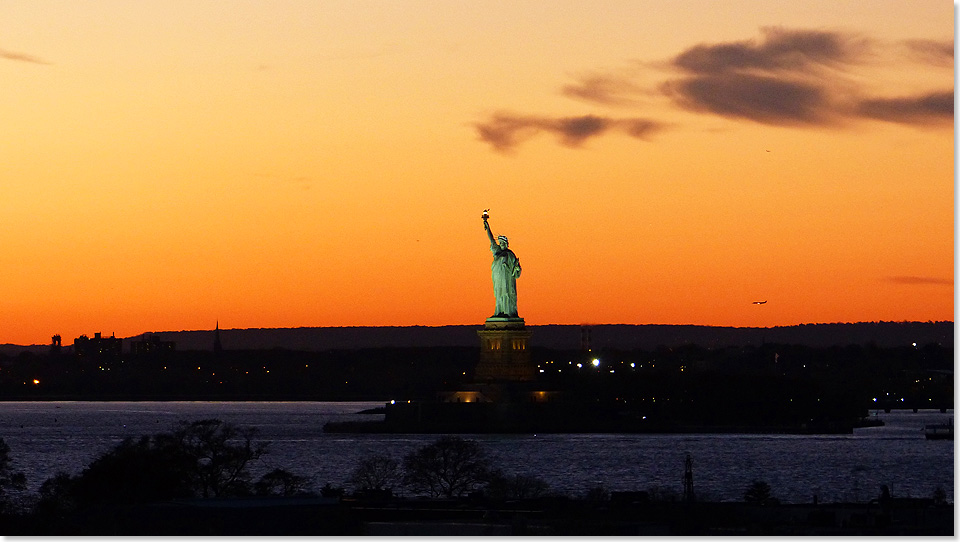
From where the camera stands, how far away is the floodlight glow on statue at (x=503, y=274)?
8238cm

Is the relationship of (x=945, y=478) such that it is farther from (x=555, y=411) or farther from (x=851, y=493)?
(x=555, y=411)

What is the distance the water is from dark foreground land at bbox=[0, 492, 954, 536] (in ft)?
51.2

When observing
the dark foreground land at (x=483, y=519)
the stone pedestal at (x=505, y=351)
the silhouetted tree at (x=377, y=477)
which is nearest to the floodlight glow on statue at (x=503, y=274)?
the stone pedestal at (x=505, y=351)

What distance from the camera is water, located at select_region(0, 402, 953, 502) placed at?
55.3 metres

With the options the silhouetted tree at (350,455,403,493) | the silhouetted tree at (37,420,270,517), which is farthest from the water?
the silhouetted tree at (37,420,270,517)

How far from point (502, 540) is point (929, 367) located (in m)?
108

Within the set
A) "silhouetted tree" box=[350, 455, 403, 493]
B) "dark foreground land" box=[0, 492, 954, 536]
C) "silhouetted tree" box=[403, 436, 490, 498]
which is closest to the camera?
"dark foreground land" box=[0, 492, 954, 536]

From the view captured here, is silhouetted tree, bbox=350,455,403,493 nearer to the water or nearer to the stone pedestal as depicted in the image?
the water

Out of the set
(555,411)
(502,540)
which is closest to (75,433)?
(555,411)

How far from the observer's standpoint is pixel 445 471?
1906 inches

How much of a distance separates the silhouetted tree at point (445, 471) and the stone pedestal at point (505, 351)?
31.0m

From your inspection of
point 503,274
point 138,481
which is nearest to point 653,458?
point 503,274

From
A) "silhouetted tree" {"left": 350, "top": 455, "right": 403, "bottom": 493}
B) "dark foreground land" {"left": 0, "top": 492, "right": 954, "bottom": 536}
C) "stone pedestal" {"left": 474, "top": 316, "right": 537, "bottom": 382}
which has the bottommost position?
"dark foreground land" {"left": 0, "top": 492, "right": 954, "bottom": 536}

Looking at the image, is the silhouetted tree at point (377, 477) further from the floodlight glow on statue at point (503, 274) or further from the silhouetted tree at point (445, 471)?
the floodlight glow on statue at point (503, 274)
